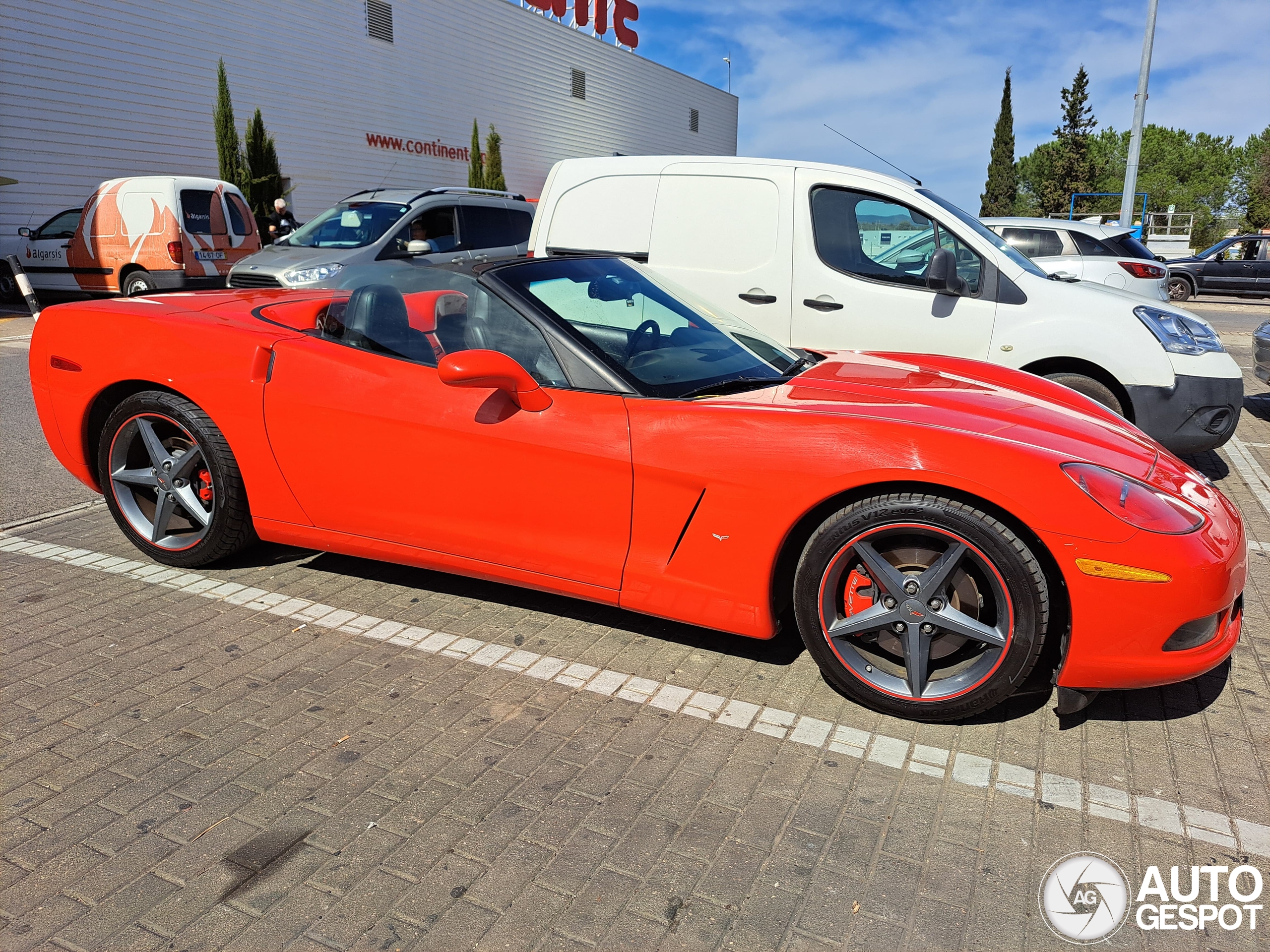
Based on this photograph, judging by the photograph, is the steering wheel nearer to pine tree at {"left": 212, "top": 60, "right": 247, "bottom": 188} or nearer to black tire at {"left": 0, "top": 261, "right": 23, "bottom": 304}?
black tire at {"left": 0, "top": 261, "right": 23, "bottom": 304}

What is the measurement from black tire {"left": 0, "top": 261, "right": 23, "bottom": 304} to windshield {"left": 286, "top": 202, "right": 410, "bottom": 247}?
303 inches

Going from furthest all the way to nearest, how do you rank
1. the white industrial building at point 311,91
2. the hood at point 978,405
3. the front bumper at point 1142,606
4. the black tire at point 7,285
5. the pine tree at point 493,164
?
the pine tree at point 493,164 → the white industrial building at point 311,91 → the black tire at point 7,285 → the hood at point 978,405 → the front bumper at point 1142,606

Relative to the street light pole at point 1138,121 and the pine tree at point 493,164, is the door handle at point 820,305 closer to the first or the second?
the street light pole at point 1138,121

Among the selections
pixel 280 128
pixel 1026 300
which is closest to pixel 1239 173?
pixel 280 128

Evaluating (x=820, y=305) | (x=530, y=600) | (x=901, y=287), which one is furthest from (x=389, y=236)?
(x=530, y=600)

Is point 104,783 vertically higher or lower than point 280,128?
lower

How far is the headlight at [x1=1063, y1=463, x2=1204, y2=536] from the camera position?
8.42ft

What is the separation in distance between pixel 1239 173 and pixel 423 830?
120 metres

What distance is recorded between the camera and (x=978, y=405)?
3.06m

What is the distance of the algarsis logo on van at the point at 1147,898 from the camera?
2051 mm

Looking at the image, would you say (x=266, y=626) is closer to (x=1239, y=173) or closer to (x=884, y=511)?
(x=884, y=511)

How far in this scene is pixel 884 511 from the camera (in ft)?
8.94

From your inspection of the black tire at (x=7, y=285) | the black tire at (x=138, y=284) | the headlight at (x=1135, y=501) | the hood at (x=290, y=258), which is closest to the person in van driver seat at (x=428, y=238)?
the hood at (x=290, y=258)

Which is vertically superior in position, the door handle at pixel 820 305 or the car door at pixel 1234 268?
the door handle at pixel 820 305
